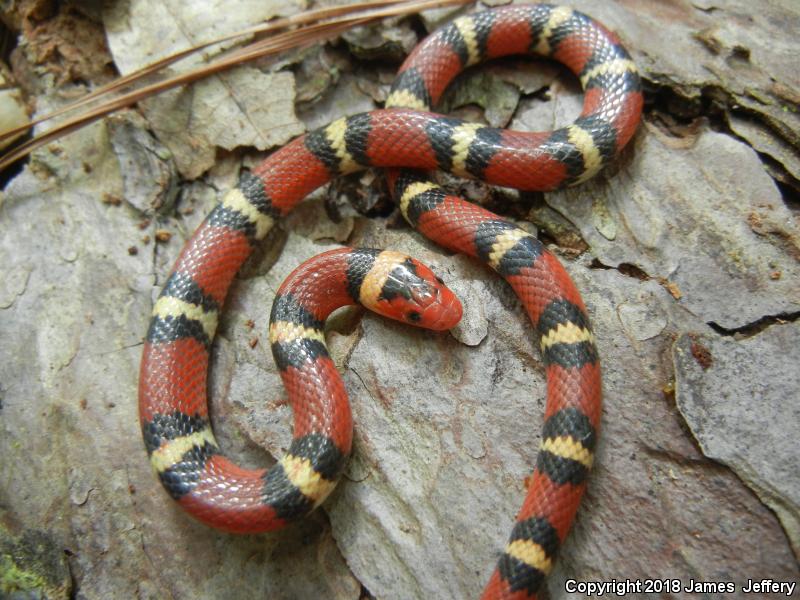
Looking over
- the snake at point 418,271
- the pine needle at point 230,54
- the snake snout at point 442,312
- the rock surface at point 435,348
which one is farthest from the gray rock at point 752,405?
the pine needle at point 230,54

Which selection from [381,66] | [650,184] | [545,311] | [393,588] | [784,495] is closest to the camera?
[784,495]

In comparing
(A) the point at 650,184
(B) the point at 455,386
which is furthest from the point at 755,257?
(B) the point at 455,386

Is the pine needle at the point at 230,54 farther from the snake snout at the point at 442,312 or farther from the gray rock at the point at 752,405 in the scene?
the gray rock at the point at 752,405

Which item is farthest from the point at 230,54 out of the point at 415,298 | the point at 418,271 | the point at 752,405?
the point at 752,405

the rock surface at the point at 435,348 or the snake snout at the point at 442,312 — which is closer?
the rock surface at the point at 435,348

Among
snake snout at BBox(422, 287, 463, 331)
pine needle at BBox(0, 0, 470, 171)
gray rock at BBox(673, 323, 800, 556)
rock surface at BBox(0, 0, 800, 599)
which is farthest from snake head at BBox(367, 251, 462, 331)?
pine needle at BBox(0, 0, 470, 171)

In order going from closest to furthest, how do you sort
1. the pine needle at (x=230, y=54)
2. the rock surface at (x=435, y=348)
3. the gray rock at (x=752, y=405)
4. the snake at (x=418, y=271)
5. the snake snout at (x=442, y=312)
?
the gray rock at (x=752, y=405) < the rock surface at (x=435, y=348) < the snake at (x=418, y=271) < the snake snout at (x=442, y=312) < the pine needle at (x=230, y=54)

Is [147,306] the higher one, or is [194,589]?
[147,306]

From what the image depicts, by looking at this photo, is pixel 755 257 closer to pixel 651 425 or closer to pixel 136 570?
pixel 651 425
